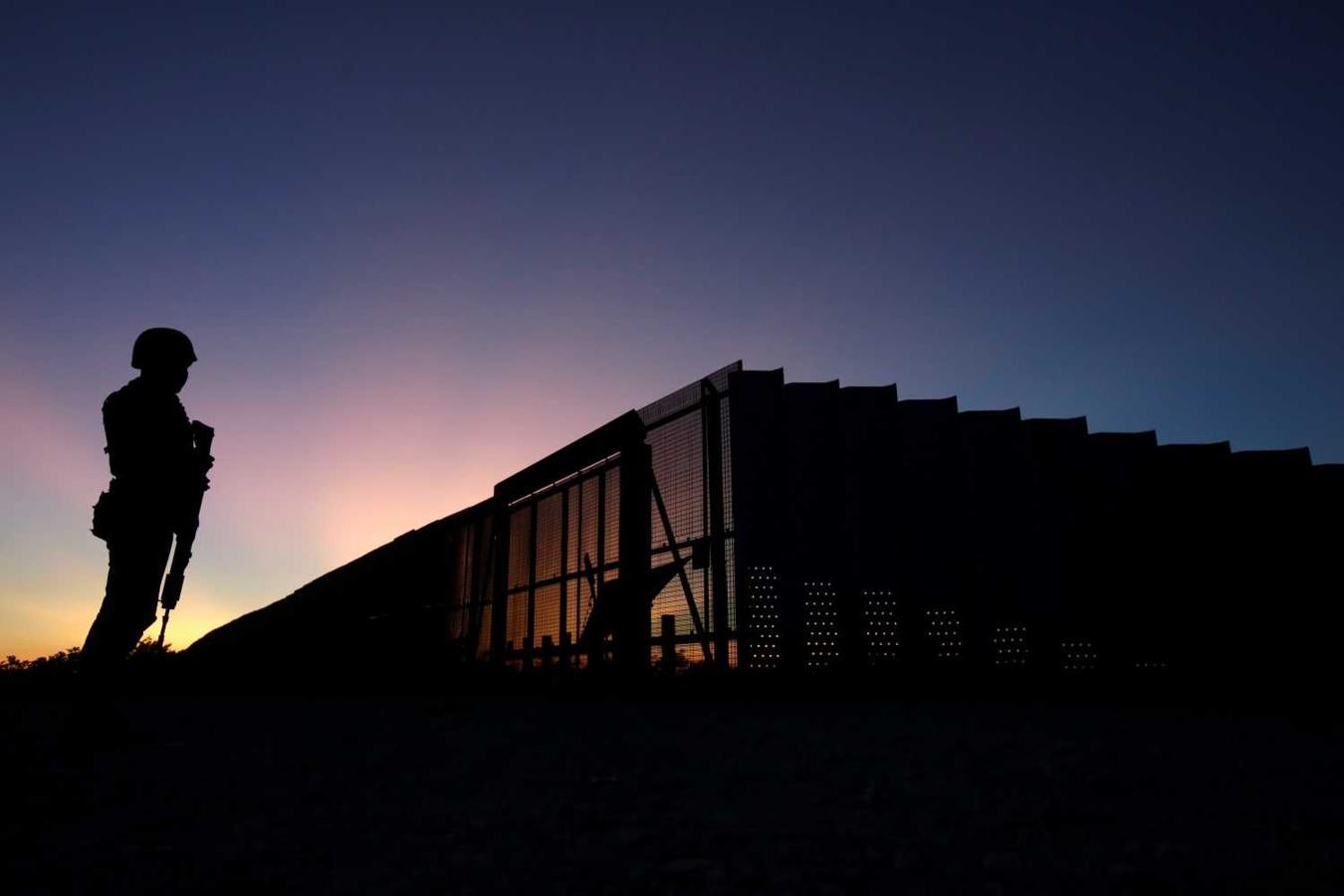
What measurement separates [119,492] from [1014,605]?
805cm

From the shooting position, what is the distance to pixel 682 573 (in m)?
8.23

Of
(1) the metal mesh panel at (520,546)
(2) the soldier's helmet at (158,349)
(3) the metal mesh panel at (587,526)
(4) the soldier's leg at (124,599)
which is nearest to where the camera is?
(4) the soldier's leg at (124,599)

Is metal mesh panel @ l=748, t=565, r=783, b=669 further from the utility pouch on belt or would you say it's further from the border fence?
the utility pouch on belt

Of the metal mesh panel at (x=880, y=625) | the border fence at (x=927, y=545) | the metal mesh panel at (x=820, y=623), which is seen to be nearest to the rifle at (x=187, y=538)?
the border fence at (x=927, y=545)

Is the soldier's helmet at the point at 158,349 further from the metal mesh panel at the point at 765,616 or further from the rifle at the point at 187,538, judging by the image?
the metal mesh panel at the point at 765,616

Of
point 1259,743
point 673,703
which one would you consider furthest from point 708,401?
point 1259,743

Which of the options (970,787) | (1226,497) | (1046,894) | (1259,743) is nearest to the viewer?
(1046,894)

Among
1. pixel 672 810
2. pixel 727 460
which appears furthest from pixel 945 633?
pixel 672 810

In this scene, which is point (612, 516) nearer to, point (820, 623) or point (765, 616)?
point (765, 616)

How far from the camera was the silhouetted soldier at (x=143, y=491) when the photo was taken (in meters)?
3.74

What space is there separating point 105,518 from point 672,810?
309cm

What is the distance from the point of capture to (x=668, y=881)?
1704 millimetres

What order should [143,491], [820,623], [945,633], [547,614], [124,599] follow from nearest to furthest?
[124,599] → [143,491] → [820,623] → [945,633] → [547,614]

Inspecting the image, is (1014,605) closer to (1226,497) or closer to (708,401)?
(1226,497)
